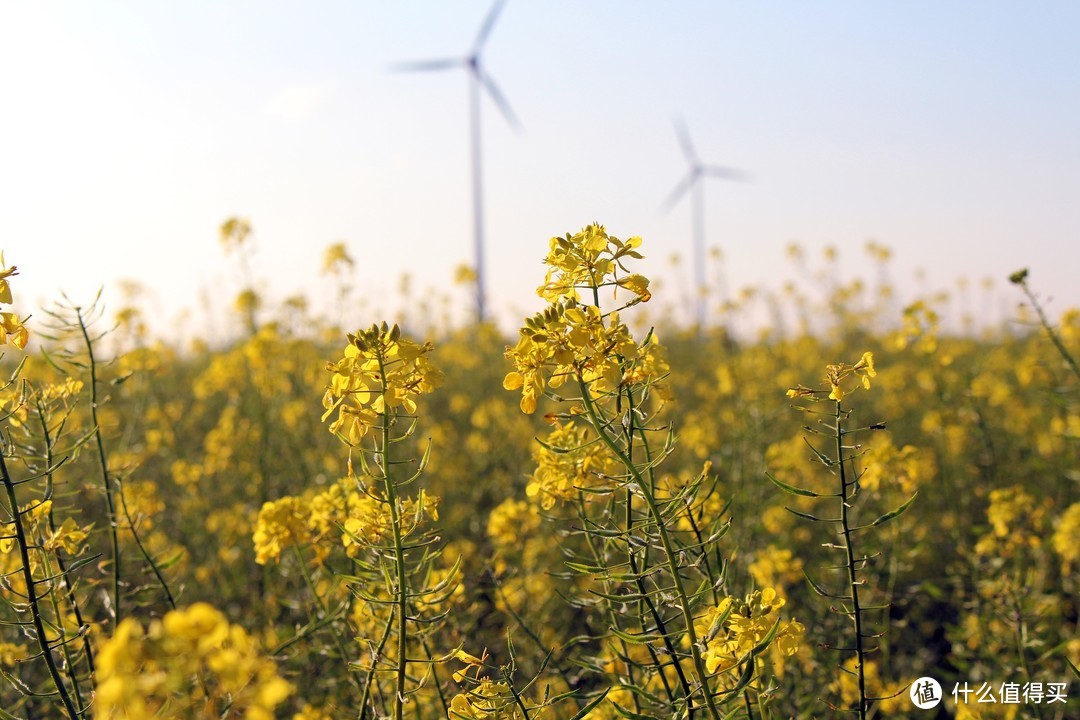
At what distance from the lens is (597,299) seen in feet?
6.38

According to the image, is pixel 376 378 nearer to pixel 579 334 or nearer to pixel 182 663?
pixel 579 334

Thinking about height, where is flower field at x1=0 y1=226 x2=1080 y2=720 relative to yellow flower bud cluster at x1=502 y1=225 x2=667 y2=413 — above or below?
below

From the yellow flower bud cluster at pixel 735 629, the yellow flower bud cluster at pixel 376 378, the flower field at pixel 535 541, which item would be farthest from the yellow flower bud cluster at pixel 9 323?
the yellow flower bud cluster at pixel 735 629

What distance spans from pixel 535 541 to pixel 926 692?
6.46ft

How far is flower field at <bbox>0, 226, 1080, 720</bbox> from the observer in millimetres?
1831

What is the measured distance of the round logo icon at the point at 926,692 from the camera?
3.16 metres

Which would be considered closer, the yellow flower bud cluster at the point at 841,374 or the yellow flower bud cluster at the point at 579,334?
the yellow flower bud cluster at the point at 579,334

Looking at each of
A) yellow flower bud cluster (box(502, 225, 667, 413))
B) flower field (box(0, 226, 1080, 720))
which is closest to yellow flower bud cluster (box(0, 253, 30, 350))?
flower field (box(0, 226, 1080, 720))

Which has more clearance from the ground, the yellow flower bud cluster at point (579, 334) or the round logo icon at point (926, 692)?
the yellow flower bud cluster at point (579, 334)

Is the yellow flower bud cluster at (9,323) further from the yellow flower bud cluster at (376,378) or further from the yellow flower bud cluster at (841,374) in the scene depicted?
the yellow flower bud cluster at (841,374)

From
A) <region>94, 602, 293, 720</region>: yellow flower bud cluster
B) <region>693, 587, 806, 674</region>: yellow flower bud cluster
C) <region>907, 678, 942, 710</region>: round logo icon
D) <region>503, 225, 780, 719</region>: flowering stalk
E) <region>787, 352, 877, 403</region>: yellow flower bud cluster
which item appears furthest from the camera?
<region>907, 678, 942, 710</region>: round logo icon

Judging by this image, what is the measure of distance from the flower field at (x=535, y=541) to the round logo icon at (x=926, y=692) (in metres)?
0.08

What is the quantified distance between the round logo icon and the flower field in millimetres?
84

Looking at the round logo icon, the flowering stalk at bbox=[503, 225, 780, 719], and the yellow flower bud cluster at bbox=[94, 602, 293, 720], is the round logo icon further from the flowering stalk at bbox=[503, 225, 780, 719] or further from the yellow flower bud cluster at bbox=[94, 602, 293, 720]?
the yellow flower bud cluster at bbox=[94, 602, 293, 720]
